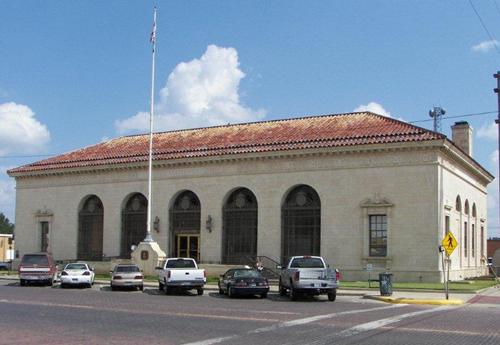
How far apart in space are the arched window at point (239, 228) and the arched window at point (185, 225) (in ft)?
7.30

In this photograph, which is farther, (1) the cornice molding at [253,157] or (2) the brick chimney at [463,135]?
(2) the brick chimney at [463,135]

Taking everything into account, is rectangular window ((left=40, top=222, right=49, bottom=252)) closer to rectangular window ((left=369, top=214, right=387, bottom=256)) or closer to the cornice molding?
the cornice molding

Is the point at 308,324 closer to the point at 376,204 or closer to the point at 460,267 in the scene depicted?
the point at 376,204

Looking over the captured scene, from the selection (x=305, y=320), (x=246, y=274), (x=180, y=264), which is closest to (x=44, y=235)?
(x=180, y=264)

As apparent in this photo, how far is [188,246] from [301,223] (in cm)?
889

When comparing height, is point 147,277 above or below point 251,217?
below

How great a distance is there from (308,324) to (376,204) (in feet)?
72.0

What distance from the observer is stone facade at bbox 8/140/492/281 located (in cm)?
3684

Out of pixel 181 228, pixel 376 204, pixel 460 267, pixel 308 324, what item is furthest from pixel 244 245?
pixel 308 324

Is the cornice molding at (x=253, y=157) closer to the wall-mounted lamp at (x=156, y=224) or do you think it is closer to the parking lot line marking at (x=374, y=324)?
the wall-mounted lamp at (x=156, y=224)

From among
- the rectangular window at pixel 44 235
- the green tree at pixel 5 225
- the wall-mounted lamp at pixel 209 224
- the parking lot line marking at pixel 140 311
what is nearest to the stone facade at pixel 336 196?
the wall-mounted lamp at pixel 209 224

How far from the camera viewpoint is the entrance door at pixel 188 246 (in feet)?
148

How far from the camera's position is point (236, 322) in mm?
17469

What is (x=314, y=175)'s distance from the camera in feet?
132
